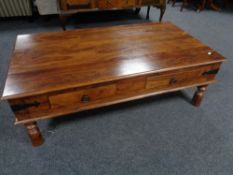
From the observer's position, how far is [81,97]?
1.00 m

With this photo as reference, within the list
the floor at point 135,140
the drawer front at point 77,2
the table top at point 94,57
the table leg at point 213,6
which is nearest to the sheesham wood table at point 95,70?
the table top at point 94,57

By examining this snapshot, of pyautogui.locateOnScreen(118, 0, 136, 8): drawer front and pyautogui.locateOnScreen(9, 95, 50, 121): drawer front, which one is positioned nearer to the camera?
pyautogui.locateOnScreen(9, 95, 50, 121): drawer front

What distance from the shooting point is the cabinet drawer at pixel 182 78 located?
3.67ft

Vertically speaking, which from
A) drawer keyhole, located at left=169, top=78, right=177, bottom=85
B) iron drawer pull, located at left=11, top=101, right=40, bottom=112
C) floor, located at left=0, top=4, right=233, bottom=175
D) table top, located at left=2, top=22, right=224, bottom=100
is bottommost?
floor, located at left=0, top=4, right=233, bottom=175

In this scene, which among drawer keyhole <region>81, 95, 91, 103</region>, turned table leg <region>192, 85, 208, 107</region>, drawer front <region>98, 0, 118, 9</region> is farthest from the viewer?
drawer front <region>98, 0, 118, 9</region>

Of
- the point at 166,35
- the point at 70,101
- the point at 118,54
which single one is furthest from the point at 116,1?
the point at 70,101

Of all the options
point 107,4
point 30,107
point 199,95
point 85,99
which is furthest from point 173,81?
point 107,4

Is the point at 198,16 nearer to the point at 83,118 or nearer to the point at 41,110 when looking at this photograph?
the point at 83,118

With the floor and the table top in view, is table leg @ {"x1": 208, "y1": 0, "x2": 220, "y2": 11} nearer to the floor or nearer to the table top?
the floor

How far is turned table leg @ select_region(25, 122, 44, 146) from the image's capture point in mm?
1012

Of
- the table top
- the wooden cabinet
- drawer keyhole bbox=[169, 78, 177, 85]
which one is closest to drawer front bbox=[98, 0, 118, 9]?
the wooden cabinet

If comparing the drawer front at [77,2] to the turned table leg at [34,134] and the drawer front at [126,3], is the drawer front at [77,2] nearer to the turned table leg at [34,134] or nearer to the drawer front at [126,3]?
the drawer front at [126,3]

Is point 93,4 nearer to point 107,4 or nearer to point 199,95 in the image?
point 107,4

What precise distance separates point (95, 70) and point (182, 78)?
58cm
